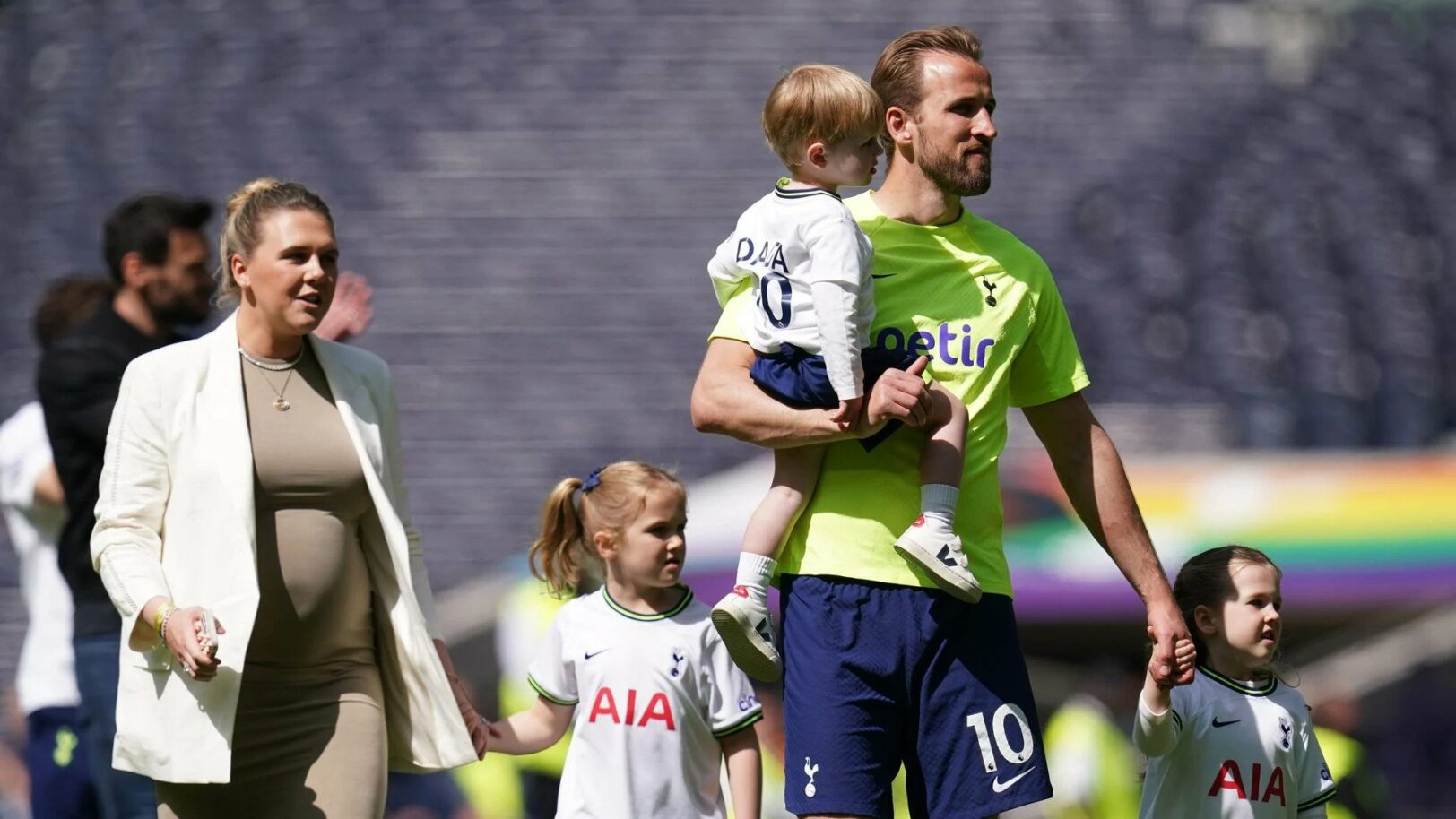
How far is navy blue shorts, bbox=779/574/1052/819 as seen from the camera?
2998 millimetres

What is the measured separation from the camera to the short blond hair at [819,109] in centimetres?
297

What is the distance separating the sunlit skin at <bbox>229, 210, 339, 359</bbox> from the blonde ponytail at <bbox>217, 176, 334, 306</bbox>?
1 centimetres

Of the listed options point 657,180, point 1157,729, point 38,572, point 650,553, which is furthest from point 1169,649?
point 657,180

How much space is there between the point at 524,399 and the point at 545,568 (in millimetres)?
4297

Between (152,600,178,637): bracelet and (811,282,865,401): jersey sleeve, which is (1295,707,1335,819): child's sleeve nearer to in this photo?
(811,282,865,401): jersey sleeve

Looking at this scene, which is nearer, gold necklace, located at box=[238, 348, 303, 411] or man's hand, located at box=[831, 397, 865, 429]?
man's hand, located at box=[831, 397, 865, 429]

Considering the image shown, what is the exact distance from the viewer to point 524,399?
329 inches

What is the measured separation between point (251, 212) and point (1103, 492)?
155cm

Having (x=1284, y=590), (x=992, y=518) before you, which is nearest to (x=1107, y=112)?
(x=1284, y=590)

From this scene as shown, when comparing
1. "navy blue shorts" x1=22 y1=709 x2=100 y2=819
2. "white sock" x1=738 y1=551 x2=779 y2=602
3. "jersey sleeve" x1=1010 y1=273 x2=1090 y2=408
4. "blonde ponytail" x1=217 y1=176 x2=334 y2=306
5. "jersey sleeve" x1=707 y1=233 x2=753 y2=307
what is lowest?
"navy blue shorts" x1=22 y1=709 x2=100 y2=819


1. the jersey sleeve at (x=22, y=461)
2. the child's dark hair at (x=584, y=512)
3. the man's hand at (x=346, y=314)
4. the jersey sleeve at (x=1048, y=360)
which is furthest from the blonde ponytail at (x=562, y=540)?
the jersey sleeve at (x=22, y=461)

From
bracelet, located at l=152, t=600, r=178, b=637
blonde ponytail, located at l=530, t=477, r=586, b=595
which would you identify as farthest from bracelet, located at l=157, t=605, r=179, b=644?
blonde ponytail, located at l=530, t=477, r=586, b=595

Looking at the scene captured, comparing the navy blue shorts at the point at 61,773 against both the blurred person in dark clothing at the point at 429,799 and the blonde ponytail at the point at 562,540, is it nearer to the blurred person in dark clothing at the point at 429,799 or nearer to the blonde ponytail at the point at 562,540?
the blonde ponytail at the point at 562,540

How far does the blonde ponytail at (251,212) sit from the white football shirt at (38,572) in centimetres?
154
